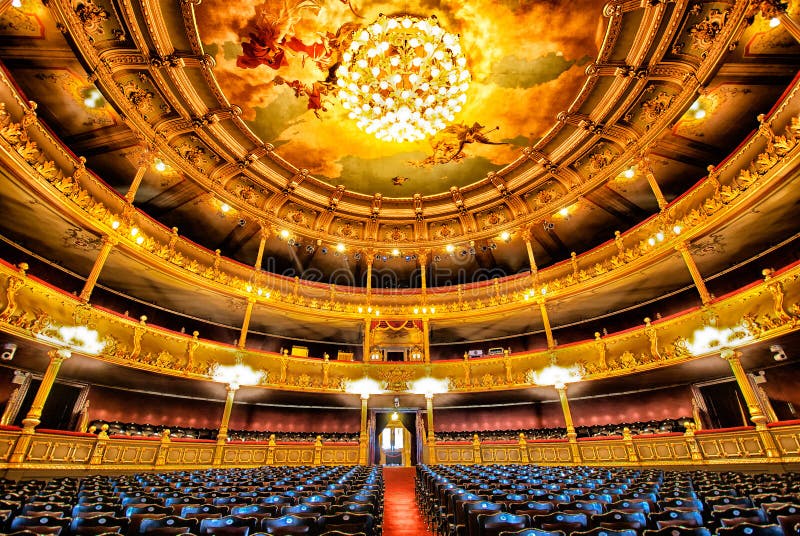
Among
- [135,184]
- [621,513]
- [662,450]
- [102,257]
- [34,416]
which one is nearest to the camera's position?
[621,513]

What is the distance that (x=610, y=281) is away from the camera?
15242mm

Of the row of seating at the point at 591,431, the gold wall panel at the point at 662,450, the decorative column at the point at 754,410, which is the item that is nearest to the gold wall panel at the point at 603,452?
the gold wall panel at the point at 662,450

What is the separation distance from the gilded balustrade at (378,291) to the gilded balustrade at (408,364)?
2554mm

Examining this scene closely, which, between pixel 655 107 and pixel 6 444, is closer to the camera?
pixel 6 444

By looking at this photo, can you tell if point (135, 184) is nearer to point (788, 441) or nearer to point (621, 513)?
point (621, 513)

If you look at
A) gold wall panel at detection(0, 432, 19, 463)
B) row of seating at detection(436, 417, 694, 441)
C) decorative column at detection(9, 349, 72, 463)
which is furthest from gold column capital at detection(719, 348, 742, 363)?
gold wall panel at detection(0, 432, 19, 463)

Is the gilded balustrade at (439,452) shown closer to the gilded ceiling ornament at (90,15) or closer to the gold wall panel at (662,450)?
the gold wall panel at (662,450)

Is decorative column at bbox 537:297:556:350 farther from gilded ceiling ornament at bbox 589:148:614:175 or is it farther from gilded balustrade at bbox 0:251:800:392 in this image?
gilded ceiling ornament at bbox 589:148:614:175

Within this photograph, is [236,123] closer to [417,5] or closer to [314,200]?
[314,200]

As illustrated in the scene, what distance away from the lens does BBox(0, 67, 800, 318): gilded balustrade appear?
9867 mm

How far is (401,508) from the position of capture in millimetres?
8164

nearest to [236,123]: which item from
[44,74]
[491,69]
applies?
[44,74]

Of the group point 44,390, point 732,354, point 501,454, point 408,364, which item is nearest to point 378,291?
point 408,364

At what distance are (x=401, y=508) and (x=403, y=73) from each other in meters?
12.8
